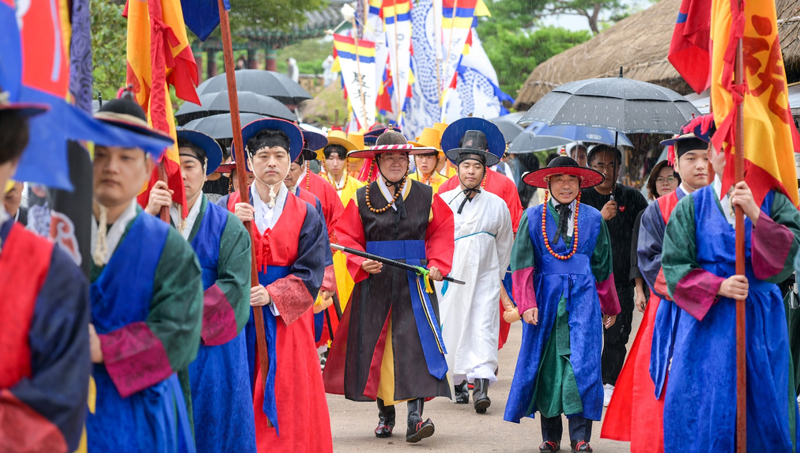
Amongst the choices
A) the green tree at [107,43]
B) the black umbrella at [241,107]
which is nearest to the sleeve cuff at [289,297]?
the black umbrella at [241,107]

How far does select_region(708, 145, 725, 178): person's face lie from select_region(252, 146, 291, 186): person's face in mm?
2124

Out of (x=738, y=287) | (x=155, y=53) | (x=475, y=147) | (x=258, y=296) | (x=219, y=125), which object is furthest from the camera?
(x=219, y=125)

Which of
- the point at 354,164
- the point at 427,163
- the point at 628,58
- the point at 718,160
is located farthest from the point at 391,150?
the point at 628,58

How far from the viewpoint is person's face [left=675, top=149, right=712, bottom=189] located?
520 cm

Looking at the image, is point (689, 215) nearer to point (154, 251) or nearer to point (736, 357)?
point (736, 357)

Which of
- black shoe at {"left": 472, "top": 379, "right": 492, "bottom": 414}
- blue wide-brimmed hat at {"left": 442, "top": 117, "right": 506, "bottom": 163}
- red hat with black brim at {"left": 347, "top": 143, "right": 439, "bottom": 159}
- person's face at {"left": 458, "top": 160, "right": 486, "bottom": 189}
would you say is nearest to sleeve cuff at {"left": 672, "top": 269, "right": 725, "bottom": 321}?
red hat with black brim at {"left": 347, "top": 143, "right": 439, "bottom": 159}

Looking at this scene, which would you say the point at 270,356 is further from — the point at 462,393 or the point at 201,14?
the point at 462,393

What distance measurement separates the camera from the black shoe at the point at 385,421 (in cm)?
618

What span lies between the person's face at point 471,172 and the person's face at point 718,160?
3.07 metres

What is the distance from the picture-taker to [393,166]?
6336 mm

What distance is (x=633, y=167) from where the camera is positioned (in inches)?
596

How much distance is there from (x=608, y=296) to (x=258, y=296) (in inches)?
102

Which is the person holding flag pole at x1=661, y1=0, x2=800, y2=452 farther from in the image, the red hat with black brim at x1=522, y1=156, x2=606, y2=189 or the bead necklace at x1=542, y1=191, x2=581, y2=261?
the red hat with black brim at x1=522, y1=156, x2=606, y2=189

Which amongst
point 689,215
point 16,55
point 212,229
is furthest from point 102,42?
point 16,55
